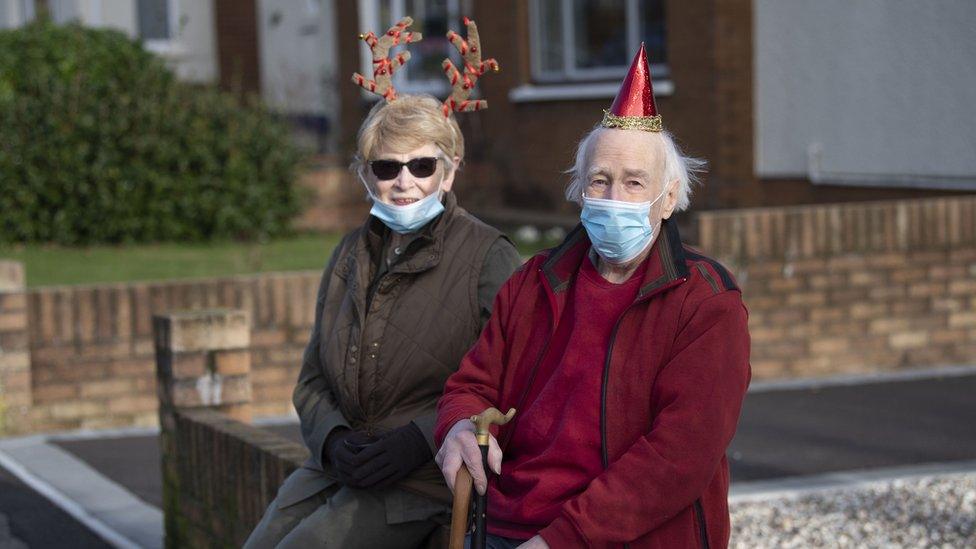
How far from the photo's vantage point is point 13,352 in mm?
7340

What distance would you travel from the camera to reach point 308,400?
155 inches

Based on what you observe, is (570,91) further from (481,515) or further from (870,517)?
(481,515)

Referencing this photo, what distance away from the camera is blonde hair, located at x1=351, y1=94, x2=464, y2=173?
380 cm

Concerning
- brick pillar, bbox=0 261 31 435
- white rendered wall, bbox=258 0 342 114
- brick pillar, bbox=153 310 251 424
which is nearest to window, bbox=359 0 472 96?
white rendered wall, bbox=258 0 342 114

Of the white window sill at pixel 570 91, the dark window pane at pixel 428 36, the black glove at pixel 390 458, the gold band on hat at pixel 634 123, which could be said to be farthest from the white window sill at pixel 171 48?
the gold band on hat at pixel 634 123

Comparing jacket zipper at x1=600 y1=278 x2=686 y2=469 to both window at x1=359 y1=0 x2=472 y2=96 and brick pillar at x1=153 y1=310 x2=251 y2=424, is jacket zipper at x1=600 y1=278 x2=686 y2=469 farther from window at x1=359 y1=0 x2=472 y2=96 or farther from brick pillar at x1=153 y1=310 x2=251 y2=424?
window at x1=359 y1=0 x2=472 y2=96

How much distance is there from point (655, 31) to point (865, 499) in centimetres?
778

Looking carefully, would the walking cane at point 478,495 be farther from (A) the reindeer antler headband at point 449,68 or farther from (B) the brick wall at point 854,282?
(B) the brick wall at point 854,282

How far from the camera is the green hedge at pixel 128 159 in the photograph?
37.3 ft

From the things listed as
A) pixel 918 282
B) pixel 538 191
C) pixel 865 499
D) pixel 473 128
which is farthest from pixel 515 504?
pixel 473 128

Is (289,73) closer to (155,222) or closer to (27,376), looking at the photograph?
(155,222)

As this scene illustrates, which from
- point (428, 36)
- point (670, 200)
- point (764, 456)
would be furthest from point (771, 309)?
point (428, 36)

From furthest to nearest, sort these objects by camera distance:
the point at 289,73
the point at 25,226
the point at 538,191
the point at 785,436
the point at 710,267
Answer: the point at 289,73, the point at 538,191, the point at 25,226, the point at 785,436, the point at 710,267

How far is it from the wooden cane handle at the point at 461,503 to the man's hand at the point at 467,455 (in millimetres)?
13
